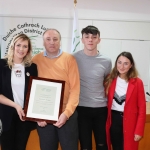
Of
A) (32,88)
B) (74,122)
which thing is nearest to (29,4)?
(32,88)

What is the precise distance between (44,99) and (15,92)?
0.24m

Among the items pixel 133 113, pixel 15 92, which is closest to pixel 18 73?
pixel 15 92

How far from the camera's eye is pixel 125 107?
6.27 ft

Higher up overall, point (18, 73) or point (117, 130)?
point (18, 73)

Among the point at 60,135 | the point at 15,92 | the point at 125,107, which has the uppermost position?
the point at 15,92

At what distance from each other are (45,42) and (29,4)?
161cm

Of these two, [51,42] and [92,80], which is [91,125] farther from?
[51,42]

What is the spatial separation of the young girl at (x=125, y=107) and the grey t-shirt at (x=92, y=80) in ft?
0.26

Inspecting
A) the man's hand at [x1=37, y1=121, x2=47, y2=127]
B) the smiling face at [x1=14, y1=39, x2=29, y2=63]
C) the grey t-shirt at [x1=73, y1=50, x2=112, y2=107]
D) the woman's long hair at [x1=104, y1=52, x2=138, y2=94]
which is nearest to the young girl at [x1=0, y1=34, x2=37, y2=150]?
the smiling face at [x1=14, y1=39, x2=29, y2=63]

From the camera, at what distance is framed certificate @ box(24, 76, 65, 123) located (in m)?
1.74

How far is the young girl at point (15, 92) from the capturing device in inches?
68.5

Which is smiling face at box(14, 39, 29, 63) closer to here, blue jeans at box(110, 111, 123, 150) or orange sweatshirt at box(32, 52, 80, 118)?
orange sweatshirt at box(32, 52, 80, 118)

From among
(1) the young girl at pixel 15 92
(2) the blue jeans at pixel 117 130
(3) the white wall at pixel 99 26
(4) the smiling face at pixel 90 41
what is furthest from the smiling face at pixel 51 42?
(3) the white wall at pixel 99 26

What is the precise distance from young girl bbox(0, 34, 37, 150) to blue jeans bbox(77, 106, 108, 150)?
476mm
